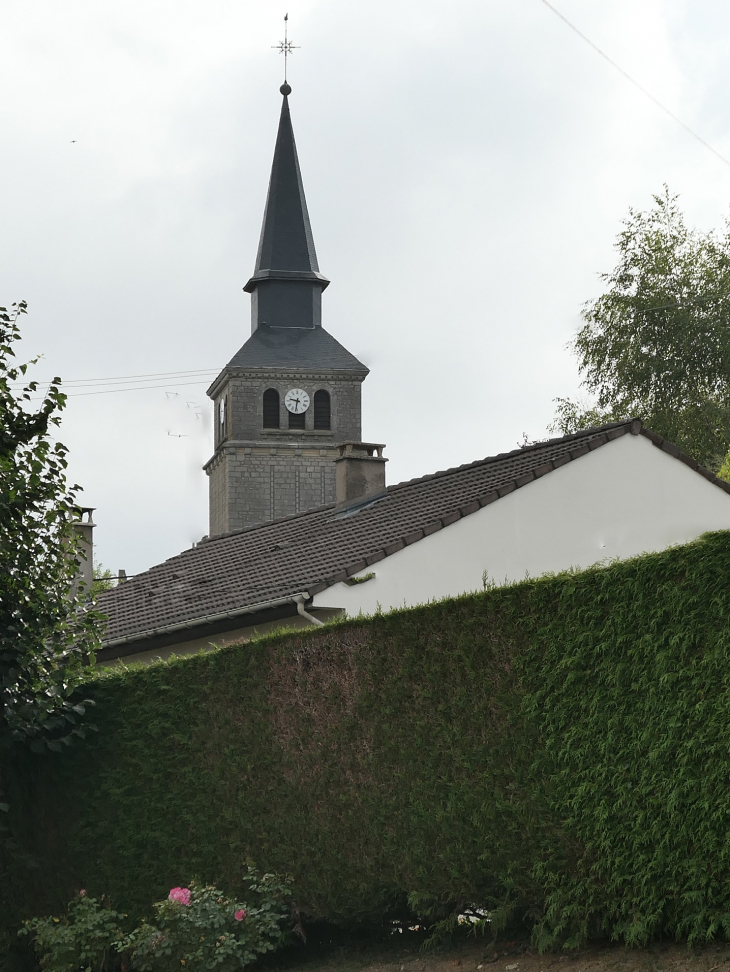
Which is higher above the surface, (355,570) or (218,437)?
(218,437)

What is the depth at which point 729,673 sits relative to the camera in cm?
622

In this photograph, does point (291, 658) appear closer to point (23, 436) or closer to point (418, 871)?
point (418, 871)

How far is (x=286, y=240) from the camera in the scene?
2480 inches

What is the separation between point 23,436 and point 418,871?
15.9 feet

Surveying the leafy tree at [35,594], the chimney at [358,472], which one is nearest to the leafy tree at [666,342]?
the chimney at [358,472]

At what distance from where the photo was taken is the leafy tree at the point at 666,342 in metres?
33.8

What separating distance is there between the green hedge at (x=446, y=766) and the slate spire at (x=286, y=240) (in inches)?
2157

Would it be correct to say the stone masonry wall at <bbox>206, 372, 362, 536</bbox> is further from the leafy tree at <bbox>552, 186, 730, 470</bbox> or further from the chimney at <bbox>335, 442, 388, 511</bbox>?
the chimney at <bbox>335, 442, 388, 511</bbox>

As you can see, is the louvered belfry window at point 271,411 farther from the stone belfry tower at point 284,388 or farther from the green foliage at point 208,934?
the green foliage at point 208,934

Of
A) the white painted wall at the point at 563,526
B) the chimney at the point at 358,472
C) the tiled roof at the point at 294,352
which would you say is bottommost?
the white painted wall at the point at 563,526

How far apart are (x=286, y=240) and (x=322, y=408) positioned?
9.67 m

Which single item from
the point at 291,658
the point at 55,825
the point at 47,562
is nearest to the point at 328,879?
the point at 291,658

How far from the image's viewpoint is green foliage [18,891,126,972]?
9133 millimetres

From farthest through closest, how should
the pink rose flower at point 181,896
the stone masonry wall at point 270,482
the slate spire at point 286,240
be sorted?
1. the stone masonry wall at point 270,482
2. the slate spire at point 286,240
3. the pink rose flower at point 181,896
